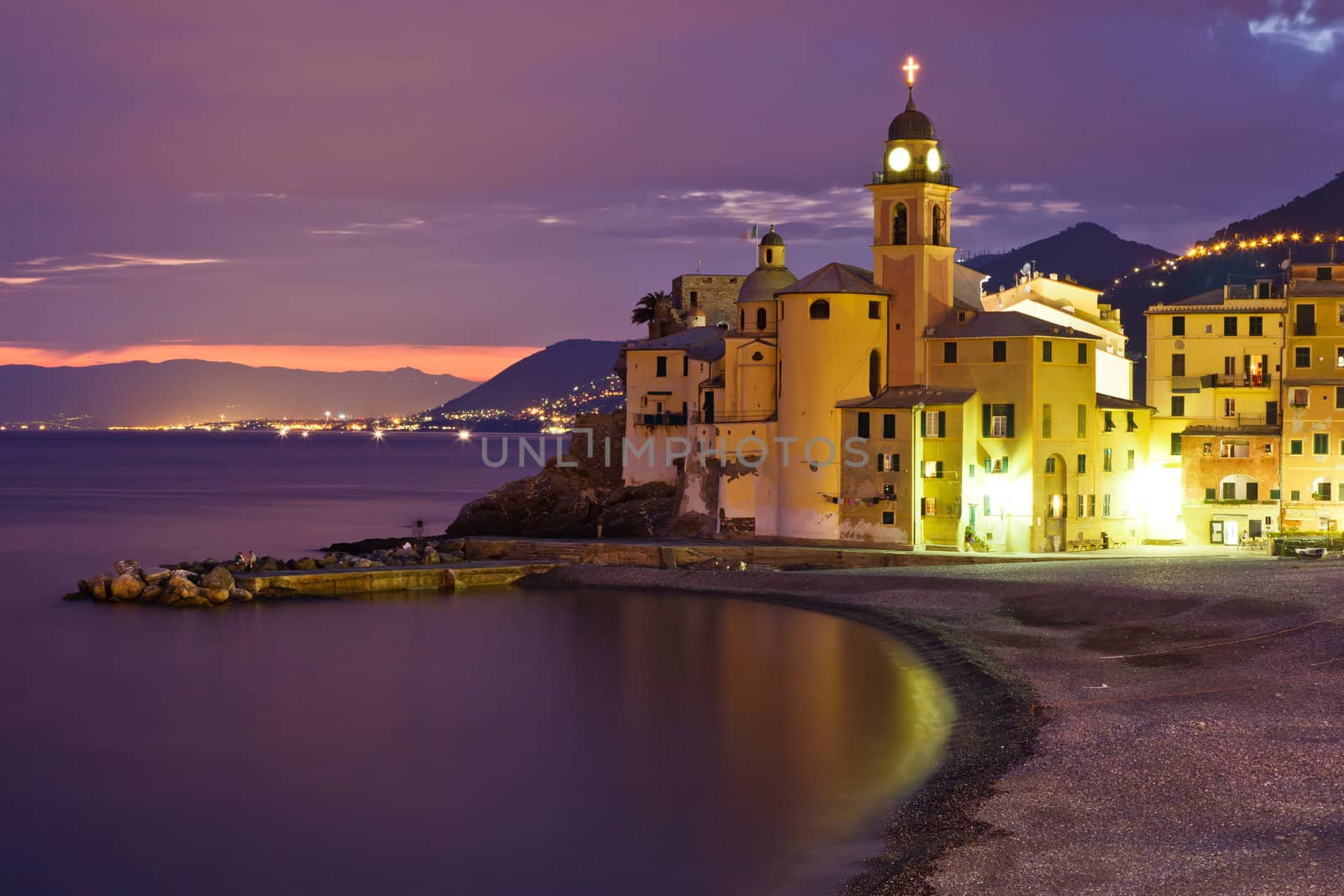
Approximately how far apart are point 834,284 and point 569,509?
1871cm

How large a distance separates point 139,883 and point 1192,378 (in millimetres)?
45922

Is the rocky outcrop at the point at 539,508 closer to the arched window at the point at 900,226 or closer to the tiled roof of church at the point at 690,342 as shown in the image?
the tiled roof of church at the point at 690,342

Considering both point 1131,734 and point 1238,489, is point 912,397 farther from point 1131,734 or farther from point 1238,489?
point 1131,734

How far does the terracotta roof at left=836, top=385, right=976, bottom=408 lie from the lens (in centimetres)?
5531

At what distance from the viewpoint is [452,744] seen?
33.2 metres

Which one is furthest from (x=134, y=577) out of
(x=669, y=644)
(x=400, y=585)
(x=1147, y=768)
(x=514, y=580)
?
(x=1147, y=768)

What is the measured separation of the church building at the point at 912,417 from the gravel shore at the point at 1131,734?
7927mm

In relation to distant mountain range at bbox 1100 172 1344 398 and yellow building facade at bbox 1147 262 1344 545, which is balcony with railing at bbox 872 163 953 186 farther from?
distant mountain range at bbox 1100 172 1344 398

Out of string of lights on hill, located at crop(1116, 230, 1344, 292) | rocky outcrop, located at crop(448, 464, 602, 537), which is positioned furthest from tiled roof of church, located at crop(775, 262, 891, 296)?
string of lights on hill, located at crop(1116, 230, 1344, 292)

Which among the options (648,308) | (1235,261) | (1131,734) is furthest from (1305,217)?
(1131,734)

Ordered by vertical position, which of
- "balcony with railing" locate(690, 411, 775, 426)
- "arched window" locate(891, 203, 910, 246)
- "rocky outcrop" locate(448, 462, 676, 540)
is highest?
"arched window" locate(891, 203, 910, 246)

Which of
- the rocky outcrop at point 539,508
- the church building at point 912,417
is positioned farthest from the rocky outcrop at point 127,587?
the church building at point 912,417

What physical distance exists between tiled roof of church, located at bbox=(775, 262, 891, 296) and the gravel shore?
13.7m

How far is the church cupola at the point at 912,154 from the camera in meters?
58.5
